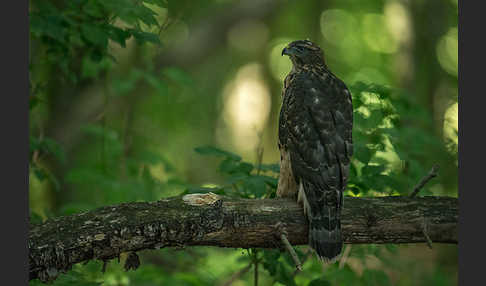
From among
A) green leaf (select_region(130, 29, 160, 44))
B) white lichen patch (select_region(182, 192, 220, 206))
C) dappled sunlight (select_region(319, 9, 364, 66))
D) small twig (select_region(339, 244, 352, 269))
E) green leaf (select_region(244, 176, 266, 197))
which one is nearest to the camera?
white lichen patch (select_region(182, 192, 220, 206))

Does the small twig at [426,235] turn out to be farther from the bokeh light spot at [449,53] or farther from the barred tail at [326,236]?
the bokeh light spot at [449,53]

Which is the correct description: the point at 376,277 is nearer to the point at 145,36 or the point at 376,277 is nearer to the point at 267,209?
the point at 267,209

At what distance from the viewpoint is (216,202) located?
3305 millimetres

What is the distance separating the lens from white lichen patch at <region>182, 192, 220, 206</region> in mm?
3309

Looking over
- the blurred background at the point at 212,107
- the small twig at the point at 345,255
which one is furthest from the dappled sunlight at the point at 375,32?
the small twig at the point at 345,255

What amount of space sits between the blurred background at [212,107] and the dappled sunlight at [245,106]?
58 millimetres

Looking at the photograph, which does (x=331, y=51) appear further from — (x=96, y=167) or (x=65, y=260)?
(x=65, y=260)

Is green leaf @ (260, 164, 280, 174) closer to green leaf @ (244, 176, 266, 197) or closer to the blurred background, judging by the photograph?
the blurred background

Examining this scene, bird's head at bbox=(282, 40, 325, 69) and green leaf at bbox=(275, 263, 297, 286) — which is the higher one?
bird's head at bbox=(282, 40, 325, 69)

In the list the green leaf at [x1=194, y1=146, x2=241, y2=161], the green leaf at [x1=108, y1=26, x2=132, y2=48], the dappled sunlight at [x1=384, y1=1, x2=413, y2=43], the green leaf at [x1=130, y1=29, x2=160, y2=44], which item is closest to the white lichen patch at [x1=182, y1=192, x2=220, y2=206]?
the green leaf at [x1=194, y1=146, x2=241, y2=161]

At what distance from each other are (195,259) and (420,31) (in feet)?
22.2

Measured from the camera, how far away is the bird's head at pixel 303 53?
4.86 metres

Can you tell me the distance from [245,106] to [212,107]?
4.24ft

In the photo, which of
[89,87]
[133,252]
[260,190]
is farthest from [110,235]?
[89,87]
